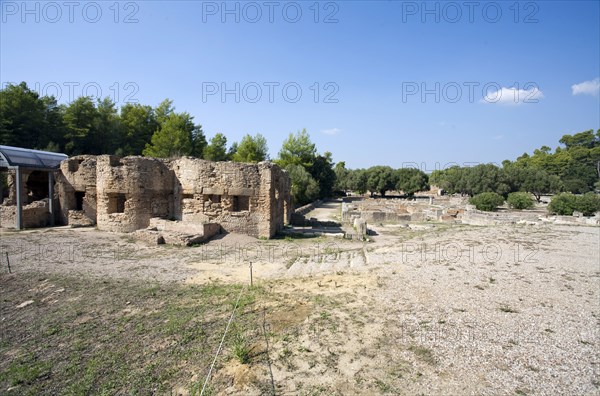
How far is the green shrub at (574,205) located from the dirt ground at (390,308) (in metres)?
17.1

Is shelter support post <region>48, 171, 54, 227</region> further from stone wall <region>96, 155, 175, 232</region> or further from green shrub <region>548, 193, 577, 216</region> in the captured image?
green shrub <region>548, 193, 577, 216</region>

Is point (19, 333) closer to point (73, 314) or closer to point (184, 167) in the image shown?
point (73, 314)

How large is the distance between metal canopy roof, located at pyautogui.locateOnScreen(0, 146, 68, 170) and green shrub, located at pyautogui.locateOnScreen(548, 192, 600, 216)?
3940 cm

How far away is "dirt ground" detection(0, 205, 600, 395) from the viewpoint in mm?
4344

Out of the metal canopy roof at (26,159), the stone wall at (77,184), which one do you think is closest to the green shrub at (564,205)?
the stone wall at (77,184)

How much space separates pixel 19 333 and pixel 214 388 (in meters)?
4.49

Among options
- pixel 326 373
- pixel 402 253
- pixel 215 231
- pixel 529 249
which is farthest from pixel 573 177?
pixel 326 373

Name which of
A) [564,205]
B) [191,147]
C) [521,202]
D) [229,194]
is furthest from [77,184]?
[521,202]

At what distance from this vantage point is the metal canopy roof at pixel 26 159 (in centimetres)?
1591

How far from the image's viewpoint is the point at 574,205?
2758 cm

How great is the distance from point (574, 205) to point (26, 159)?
4143cm

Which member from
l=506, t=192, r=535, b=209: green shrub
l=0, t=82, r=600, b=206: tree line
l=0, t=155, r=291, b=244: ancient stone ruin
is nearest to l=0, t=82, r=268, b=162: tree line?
l=0, t=82, r=600, b=206: tree line

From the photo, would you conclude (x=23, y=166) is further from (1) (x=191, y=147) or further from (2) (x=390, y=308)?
(1) (x=191, y=147)

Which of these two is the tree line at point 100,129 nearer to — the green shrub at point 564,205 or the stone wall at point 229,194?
the stone wall at point 229,194
